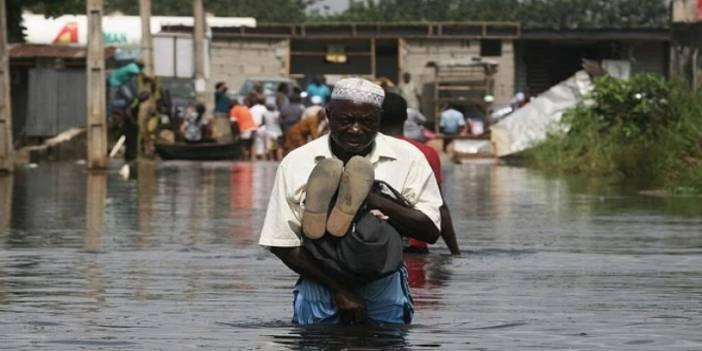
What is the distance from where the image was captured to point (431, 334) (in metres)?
10.6

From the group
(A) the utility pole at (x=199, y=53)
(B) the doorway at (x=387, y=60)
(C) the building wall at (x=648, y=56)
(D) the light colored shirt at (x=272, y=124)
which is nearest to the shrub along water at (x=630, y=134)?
(D) the light colored shirt at (x=272, y=124)

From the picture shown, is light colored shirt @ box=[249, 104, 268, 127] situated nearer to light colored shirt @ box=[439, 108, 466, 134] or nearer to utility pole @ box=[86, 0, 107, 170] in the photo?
light colored shirt @ box=[439, 108, 466, 134]

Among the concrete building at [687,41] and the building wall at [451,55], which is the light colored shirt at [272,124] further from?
the building wall at [451,55]

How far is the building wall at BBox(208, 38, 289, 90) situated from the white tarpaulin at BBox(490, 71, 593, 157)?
1989 cm

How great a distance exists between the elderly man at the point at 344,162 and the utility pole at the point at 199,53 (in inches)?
1835

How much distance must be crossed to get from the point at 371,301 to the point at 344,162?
2.19 ft

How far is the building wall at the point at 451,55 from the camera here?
64062 mm

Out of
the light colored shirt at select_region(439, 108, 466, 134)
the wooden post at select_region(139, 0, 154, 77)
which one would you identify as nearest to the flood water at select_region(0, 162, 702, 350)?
the light colored shirt at select_region(439, 108, 466, 134)

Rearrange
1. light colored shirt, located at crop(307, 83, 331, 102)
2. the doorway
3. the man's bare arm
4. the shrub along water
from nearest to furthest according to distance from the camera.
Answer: the man's bare arm → the shrub along water → light colored shirt, located at crop(307, 83, 331, 102) → the doorway

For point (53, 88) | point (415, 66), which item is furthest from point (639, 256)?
point (415, 66)

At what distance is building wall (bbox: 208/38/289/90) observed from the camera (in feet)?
209

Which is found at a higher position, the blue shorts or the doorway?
the blue shorts

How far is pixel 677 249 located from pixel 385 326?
28.8ft

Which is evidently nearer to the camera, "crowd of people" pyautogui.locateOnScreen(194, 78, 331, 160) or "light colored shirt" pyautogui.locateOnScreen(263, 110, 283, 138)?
"crowd of people" pyautogui.locateOnScreen(194, 78, 331, 160)
